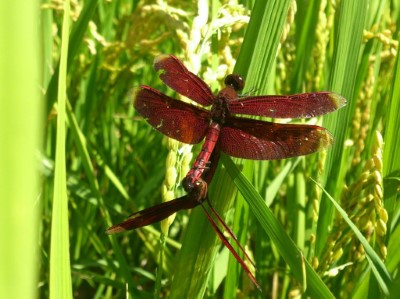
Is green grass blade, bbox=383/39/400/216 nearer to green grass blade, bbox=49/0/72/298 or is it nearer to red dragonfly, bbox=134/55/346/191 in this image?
red dragonfly, bbox=134/55/346/191

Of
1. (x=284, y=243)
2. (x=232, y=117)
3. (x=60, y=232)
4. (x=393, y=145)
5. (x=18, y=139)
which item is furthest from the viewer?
(x=232, y=117)

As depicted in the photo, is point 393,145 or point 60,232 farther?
point 393,145

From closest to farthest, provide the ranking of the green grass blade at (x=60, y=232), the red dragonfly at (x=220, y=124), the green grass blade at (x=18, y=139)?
the green grass blade at (x=18, y=139)
the green grass blade at (x=60, y=232)
the red dragonfly at (x=220, y=124)

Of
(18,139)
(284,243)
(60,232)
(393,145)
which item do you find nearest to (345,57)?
(393,145)

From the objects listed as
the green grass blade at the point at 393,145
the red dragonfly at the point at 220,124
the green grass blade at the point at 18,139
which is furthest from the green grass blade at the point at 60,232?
the green grass blade at the point at 393,145

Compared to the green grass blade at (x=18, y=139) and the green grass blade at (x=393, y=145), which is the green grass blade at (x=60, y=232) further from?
the green grass blade at (x=393, y=145)

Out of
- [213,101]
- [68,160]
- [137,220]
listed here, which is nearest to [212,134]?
[213,101]

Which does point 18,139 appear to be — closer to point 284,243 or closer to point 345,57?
point 284,243

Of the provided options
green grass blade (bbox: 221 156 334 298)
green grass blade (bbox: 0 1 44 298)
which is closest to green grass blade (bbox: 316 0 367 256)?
green grass blade (bbox: 221 156 334 298)
